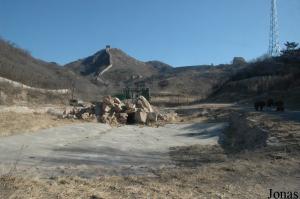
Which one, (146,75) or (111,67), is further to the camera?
(146,75)

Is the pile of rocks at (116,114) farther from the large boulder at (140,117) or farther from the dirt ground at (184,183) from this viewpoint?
the dirt ground at (184,183)

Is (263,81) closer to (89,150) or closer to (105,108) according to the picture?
(105,108)

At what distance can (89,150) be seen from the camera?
61.5ft

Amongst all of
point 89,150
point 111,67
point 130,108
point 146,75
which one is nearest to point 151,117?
point 130,108

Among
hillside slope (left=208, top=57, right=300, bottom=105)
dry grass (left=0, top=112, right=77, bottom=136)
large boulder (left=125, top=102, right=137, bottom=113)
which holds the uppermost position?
hillside slope (left=208, top=57, right=300, bottom=105)

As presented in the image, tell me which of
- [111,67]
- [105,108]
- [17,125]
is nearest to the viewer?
[17,125]

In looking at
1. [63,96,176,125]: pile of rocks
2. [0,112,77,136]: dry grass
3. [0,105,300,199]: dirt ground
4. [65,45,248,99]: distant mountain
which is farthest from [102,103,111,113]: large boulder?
[65,45,248,99]: distant mountain

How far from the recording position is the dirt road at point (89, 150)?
1288cm

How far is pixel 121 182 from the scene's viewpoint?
9.88 meters

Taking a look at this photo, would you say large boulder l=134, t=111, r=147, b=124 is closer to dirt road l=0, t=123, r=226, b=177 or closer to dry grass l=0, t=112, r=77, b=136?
dirt road l=0, t=123, r=226, b=177

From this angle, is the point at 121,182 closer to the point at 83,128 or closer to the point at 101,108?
the point at 83,128

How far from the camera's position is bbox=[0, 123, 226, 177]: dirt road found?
1288 centimetres

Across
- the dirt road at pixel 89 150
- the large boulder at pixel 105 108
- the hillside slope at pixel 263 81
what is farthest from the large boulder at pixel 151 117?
the hillside slope at pixel 263 81

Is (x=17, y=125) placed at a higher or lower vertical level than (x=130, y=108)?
lower
